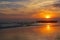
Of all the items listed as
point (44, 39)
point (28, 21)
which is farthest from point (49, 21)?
point (44, 39)

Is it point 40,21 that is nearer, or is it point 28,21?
point 28,21

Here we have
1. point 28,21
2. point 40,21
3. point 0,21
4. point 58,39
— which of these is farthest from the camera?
point 40,21

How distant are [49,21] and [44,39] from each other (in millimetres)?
32396

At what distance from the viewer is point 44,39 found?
12547 mm

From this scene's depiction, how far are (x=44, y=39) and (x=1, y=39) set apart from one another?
292cm

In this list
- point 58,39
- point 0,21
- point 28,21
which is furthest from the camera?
point 28,21

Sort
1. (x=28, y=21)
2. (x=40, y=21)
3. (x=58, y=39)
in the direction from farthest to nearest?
1. (x=40, y=21)
2. (x=28, y=21)
3. (x=58, y=39)

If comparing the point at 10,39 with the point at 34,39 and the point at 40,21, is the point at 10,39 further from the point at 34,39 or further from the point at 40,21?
the point at 40,21

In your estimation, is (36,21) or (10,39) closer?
(10,39)

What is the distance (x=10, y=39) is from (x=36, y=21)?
97.4ft

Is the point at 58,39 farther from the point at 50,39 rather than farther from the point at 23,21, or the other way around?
the point at 23,21

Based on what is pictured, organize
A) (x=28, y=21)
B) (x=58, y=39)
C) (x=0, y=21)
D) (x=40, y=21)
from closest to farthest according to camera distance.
Answer: (x=58, y=39), (x=0, y=21), (x=28, y=21), (x=40, y=21)

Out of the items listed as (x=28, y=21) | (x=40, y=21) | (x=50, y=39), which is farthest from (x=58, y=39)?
(x=40, y=21)

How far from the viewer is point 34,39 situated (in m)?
12.5
